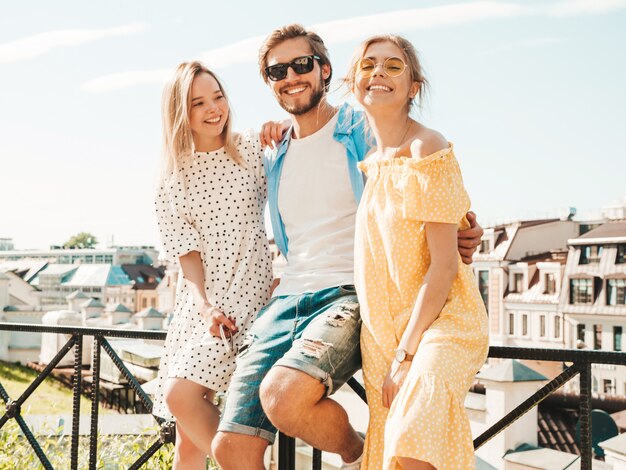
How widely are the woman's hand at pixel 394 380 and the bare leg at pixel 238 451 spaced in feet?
1.67

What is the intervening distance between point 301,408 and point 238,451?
1.00 feet

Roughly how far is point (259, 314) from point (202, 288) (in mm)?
305

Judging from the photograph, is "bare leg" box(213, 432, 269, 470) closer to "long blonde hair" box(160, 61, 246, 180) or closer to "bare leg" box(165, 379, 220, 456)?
"bare leg" box(165, 379, 220, 456)

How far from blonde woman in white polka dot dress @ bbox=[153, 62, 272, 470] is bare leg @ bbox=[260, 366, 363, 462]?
Result: 486 millimetres

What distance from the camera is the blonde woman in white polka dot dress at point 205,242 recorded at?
8.66ft

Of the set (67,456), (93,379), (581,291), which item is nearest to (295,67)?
(93,379)

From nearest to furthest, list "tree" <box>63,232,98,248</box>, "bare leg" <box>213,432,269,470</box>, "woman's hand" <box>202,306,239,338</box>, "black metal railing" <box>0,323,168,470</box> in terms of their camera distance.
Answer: "bare leg" <box>213,432,269,470</box>, "woman's hand" <box>202,306,239,338</box>, "black metal railing" <box>0,323,168,470</box>, "tree" <box>63,232,98,248</box>

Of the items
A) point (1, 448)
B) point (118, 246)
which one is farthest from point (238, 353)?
point (118, 246)

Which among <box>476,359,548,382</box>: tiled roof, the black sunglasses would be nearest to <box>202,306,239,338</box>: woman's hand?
the black sunglasses

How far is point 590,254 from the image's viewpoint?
119 feet

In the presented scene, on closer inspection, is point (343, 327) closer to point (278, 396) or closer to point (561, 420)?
point (278, 396)

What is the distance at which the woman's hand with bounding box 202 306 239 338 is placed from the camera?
263 cm

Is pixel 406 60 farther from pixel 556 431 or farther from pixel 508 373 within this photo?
pixel 556 431

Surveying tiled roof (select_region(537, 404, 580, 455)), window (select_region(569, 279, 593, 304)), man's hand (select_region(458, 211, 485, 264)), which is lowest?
tiled roof (select_region(537, 404, 580, 455))
